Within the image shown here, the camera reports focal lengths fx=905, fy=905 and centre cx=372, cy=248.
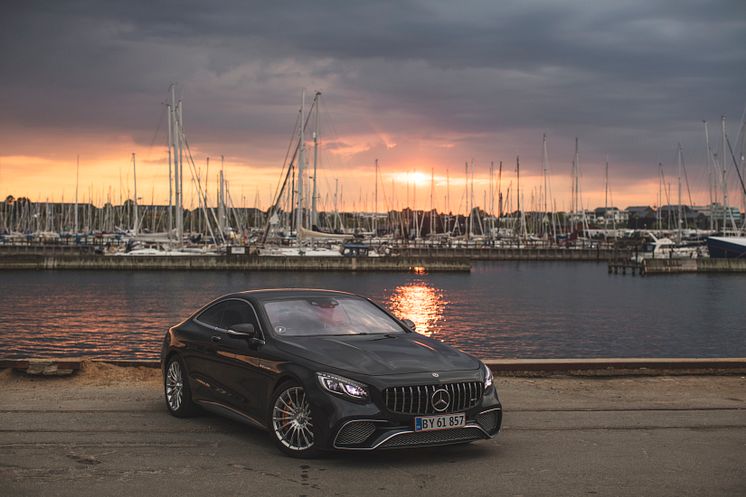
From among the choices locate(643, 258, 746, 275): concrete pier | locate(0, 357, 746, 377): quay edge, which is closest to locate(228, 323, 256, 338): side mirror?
locate(0, 357, 746, 377): quay edge

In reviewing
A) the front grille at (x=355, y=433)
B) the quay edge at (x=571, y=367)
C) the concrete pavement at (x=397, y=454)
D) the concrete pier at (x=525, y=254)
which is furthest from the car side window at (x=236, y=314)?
the concrete pier at (x=525, y=254)

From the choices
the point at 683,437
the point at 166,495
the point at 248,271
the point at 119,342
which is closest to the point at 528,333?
the point at 119,342

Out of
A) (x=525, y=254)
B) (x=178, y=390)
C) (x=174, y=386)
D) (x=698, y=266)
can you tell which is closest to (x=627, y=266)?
(x=698, y=266)

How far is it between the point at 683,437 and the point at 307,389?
434cm

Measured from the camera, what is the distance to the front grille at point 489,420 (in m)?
9.17

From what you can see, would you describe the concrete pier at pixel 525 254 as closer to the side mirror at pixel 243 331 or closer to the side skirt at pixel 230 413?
the side skirt at pixel 230 413

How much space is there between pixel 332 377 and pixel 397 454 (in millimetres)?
1194

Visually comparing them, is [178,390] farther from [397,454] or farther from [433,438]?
[433,438]

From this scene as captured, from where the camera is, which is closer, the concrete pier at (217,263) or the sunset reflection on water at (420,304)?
the sunset reflection on water at (420,304)

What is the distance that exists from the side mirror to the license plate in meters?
2.27

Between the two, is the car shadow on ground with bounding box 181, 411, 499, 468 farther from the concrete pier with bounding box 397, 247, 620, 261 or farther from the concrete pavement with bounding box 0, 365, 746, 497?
the concrete pier with bounding box 397, 247, 620, 261

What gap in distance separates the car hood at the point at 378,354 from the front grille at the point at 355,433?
500 mm

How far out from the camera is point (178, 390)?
11.4 m

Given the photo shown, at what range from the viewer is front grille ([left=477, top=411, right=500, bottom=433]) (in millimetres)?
9172
